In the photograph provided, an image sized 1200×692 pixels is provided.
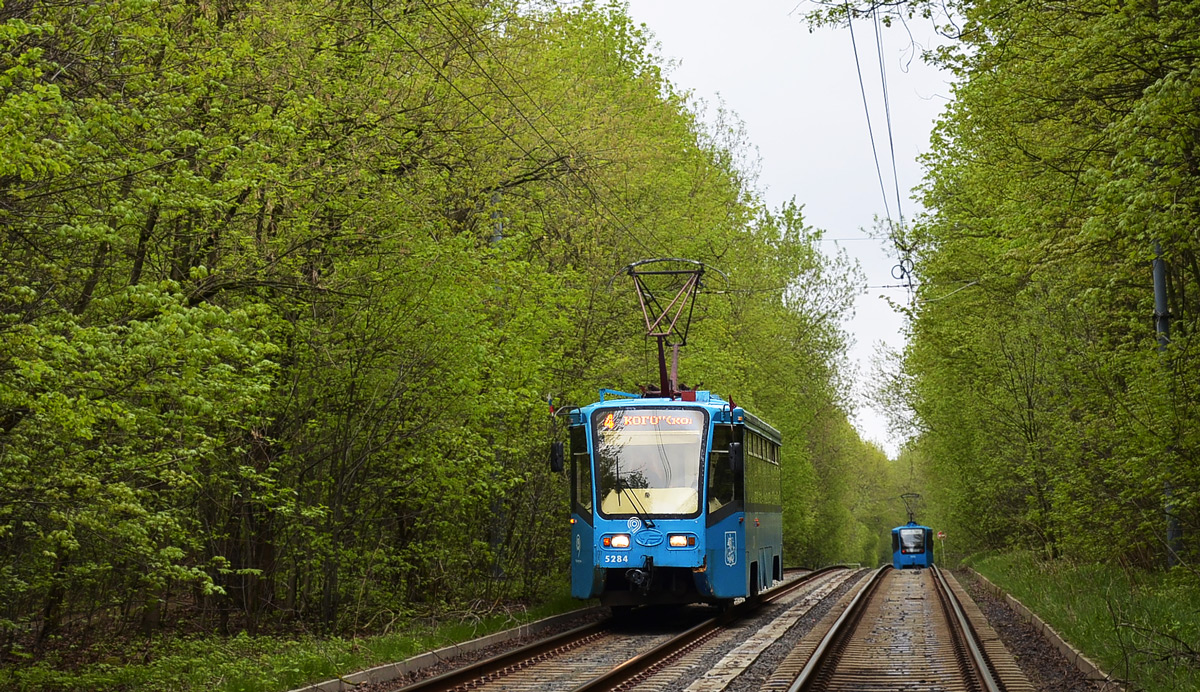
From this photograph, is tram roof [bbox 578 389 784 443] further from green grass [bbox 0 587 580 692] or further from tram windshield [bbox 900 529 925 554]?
tram windshield [bbox 900 529 925 554]

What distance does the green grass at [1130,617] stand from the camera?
Answer: 31.0 feet

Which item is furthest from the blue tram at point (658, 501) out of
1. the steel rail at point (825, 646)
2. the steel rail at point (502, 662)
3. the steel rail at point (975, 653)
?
the steel rail at point (975, 653)

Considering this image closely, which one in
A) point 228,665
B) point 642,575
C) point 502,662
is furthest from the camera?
point 642,575

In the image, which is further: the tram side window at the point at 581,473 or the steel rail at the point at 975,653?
the tram side window at the point at 581,473

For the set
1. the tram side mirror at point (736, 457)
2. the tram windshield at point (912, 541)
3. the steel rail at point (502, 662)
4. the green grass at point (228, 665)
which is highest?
the tram side mirror at point (736, 457)

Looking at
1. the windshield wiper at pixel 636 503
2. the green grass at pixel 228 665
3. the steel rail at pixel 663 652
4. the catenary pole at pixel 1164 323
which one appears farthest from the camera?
the windshield wiper at pixel 636 503

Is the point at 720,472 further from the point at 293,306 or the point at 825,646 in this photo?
the point at 293,306

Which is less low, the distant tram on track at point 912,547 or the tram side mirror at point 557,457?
the tram side mirror at point 557,457

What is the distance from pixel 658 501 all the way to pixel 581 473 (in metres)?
1.20

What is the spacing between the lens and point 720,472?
16375 mm

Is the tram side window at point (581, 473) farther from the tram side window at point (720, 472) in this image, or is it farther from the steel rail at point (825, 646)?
the steel rail at point (825, 646)

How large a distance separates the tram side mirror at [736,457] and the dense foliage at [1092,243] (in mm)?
4770

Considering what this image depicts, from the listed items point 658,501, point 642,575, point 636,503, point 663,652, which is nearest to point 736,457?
point 658,501

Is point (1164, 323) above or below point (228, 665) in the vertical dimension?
above
